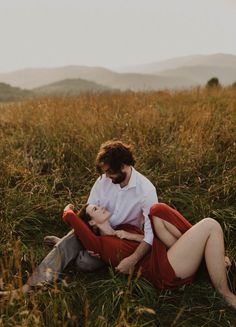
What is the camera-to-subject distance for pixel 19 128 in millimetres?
6445

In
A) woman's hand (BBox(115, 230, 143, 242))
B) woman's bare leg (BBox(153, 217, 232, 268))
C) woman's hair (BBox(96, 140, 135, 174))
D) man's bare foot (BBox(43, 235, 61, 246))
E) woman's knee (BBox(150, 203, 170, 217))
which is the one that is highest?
woman's hair (BBox(96, 140, 135, 174))

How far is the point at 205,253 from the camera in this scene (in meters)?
3.50

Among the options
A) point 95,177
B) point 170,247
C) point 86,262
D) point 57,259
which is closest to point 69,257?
point 86,262

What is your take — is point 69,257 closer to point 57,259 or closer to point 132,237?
point 57,259

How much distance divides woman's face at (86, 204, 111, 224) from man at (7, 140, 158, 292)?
0.33 ft

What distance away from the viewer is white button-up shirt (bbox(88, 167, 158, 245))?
3.79 meters

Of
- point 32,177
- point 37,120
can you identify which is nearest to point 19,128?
point 37,120

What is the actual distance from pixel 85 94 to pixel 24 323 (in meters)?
6.56

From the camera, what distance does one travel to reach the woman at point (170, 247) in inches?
137

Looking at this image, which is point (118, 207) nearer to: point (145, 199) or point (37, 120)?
point (145, 199)

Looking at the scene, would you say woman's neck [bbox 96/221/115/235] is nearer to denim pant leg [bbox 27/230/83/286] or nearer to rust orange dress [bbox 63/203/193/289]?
rust orange dress [bbox 63/203/193/289]

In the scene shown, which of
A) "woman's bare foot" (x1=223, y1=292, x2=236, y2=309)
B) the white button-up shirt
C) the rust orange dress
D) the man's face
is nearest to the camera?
"woman's bare foot" (x1=223, y1=292, x2=236, y2=309)

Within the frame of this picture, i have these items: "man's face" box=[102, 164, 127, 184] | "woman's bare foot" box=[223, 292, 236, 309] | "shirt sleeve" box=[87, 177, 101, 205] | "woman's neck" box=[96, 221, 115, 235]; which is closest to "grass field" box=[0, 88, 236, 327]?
"woman's bare foot" box=[223, 292, 236, 309]

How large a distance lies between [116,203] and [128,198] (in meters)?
0.11
